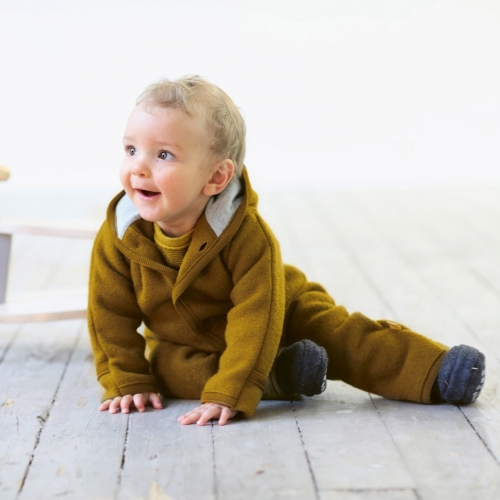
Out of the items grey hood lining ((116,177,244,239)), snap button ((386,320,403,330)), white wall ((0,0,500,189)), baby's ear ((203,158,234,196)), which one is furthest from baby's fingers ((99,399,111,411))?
white wall ((0,0,500,189))

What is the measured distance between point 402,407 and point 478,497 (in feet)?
1.13

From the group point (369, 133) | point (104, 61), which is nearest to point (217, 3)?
point (104, 61)

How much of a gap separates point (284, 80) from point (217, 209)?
11.4 feet

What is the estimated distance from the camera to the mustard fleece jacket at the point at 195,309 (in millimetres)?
1362

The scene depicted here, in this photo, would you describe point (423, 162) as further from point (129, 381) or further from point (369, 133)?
point (129, 381)

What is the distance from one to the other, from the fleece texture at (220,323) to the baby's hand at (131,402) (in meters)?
0.01

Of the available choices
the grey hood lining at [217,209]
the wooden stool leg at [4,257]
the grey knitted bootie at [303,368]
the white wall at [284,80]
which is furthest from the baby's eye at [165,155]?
the white wall at [284,80]

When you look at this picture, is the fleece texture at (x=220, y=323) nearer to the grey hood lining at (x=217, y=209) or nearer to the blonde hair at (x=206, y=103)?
the grey hood lining at (x=217, y=209)

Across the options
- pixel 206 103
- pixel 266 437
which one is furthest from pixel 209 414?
pixel 206 103

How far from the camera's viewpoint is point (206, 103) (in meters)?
1.32

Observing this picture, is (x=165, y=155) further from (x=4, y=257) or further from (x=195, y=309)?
(x=4, y=257)

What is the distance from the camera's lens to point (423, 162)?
16.3 feet

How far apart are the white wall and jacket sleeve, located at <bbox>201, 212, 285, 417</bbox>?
3.30 meters

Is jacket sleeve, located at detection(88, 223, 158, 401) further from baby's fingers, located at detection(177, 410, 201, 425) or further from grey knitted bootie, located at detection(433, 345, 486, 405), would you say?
grey knitted bootie, located at detection(433, 345, 486, 405)
